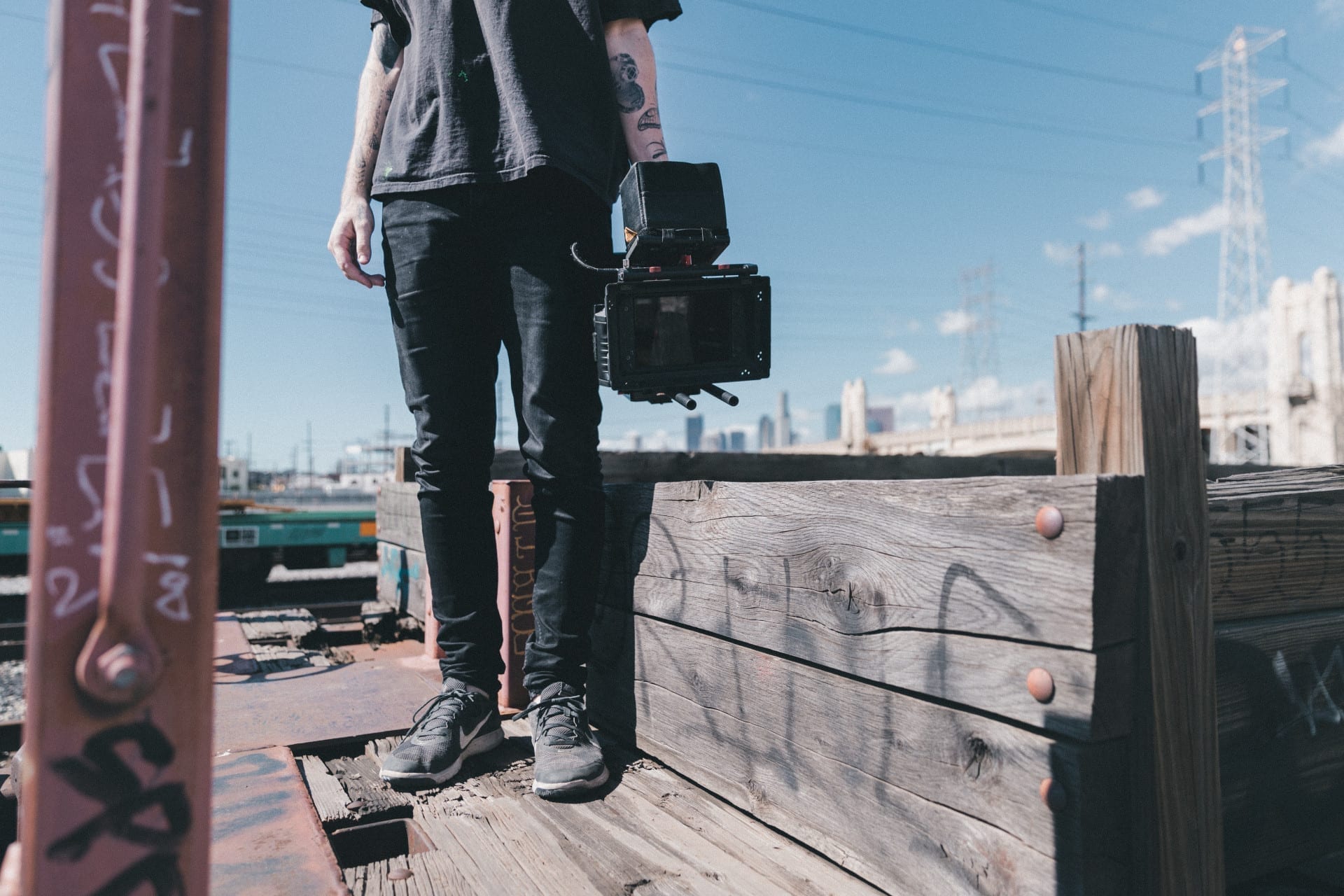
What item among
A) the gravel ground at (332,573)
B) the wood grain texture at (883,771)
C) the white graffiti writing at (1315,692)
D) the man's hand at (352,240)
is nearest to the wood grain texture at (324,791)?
the wood grain texture at (883,771)

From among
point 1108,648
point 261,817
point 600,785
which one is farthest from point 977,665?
point 261,817

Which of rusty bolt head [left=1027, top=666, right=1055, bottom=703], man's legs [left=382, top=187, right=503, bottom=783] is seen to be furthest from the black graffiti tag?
man's legs [left=382, top=187, right=503, bottom=783]

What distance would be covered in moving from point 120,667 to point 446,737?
4.09 feet

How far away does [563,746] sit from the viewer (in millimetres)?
1692

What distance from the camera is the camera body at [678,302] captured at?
1666mm

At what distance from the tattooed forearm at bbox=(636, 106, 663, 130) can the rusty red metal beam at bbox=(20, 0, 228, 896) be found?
4.70ft

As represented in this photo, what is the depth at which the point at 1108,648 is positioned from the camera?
3.20ft

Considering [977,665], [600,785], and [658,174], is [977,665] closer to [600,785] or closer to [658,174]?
[600,785]

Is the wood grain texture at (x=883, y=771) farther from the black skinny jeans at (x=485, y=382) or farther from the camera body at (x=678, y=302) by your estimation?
the camera body at (x=678, y=302)

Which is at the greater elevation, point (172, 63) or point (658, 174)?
point (658, 174)

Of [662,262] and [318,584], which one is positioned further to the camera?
[318,584]

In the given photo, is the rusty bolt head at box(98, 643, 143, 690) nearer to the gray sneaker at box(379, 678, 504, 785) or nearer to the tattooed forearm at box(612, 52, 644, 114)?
the gray sneaker at box(379, 678, 504, 785)

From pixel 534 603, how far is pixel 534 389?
52cm

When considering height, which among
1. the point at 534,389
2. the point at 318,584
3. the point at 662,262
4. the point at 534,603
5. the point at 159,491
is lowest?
the point at 318,584
